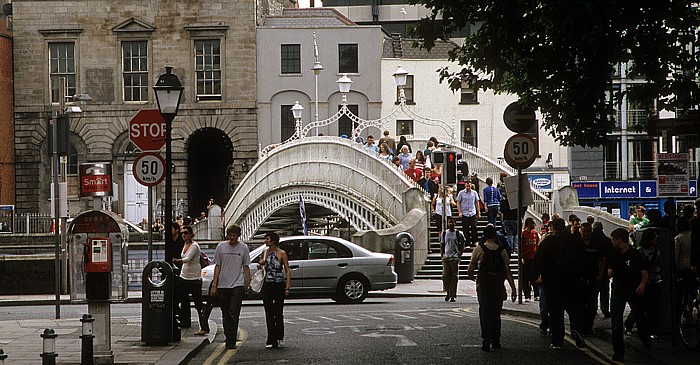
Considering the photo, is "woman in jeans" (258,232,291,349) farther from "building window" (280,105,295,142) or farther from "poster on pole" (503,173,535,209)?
"building window" (280,105,295,142)

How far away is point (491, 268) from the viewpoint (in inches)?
671

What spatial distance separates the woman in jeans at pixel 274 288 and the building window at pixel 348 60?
2008 inches

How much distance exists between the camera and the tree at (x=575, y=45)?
17.2m

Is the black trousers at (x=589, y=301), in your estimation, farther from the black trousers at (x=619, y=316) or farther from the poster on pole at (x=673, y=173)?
the black trousers at (x=619, y=316)

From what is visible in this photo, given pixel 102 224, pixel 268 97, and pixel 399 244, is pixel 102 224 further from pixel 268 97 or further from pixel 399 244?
pixel 268 97

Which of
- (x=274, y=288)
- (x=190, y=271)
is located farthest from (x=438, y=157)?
(x=274, y=288)

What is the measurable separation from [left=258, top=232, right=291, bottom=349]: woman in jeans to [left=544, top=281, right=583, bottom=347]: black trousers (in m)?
3.61

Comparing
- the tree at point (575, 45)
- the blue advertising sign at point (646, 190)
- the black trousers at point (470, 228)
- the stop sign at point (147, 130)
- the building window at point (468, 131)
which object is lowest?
the black trousers at point (470, 228)

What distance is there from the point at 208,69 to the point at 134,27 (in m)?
4.56

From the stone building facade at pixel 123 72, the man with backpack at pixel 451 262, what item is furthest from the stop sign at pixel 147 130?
the stone building facade at pixel 123 72

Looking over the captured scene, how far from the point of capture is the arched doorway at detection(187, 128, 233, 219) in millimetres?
70125

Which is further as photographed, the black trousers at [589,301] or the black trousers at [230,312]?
the black trousers at [589,301]

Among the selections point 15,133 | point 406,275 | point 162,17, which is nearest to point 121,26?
point 162,17

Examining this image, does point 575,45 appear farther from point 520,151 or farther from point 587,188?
point 587,188
